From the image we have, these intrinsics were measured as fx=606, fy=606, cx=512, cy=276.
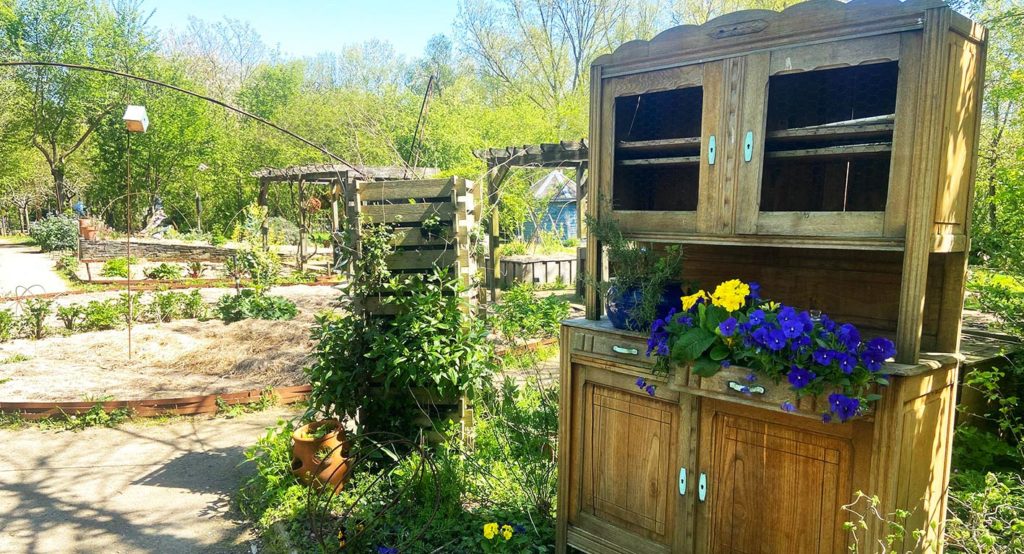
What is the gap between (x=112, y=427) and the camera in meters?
5.19

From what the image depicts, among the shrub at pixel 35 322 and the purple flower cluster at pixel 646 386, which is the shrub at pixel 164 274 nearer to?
the shrub at pixel 35 322

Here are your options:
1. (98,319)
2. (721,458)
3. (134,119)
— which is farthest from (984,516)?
(98,319)

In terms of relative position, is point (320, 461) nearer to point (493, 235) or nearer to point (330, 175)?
point (493, 235)

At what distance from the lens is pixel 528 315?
7180 mm

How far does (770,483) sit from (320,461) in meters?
2.61

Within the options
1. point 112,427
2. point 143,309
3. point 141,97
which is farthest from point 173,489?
point 141,97

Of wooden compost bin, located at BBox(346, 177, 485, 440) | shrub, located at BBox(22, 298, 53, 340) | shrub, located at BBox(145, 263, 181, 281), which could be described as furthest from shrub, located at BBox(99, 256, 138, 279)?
wooden compost bin, located at BBox(346, 177, 485, 440)

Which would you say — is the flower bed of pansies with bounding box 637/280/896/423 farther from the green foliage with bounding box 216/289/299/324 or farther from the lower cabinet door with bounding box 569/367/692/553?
the green foliage with bounding box 216/289/299/324

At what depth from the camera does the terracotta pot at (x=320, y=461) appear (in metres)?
3.75

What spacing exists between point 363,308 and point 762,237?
274 cm

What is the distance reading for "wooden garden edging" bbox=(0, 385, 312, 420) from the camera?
5.28 meters

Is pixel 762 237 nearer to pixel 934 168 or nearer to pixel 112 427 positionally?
pixel 934 168

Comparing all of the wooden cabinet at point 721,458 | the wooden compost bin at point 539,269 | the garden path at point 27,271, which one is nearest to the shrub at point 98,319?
the garden path at point 27,271

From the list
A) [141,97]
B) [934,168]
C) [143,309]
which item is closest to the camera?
[934,168]
